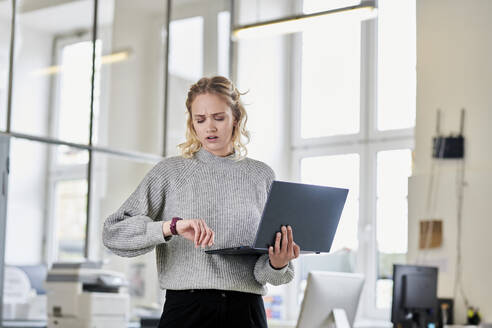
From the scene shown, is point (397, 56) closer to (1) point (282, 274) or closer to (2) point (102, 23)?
(2) point (102, 23)

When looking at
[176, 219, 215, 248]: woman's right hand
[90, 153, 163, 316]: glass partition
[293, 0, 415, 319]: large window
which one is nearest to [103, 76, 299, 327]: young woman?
[176, 219, 215, 248]: woman's right hand

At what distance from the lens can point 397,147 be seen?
625 centimetres

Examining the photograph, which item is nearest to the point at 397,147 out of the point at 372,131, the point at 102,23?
the point at 372,131

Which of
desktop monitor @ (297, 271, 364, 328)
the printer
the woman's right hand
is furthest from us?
the printer

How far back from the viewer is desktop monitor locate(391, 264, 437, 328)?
374 centimetres

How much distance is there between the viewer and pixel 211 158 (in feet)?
6.16

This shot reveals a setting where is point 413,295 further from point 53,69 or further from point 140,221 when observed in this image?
point 53,69

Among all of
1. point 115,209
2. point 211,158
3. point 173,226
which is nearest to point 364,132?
point 115,209

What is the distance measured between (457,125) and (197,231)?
3973 mm

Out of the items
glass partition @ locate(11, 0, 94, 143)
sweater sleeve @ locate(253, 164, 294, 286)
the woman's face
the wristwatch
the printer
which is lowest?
the printer

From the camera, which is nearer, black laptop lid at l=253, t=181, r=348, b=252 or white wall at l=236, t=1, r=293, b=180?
black laptop lid at l=253, t=181, r=348, b=252

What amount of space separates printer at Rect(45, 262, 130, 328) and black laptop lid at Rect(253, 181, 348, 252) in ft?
9.85

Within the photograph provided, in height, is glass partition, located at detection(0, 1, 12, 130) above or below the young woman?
above

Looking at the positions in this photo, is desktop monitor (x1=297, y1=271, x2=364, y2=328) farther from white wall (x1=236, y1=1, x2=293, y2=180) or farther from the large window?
white wall (x1=236, y1=1, x2=293, y2=180)
